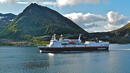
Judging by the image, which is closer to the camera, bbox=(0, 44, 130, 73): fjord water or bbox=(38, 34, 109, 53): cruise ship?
bbox=(0, 44, 130, 73): fjord water

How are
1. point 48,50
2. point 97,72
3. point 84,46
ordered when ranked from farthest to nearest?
point 84,46
point 48,50
point 97,72

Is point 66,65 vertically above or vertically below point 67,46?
below

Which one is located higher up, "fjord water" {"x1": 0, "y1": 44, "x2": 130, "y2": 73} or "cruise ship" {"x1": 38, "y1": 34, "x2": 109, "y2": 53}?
"cruise ship" {"x1": 38, "y1": 34, "x2": 109, "y2": 53}

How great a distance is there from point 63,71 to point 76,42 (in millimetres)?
86936

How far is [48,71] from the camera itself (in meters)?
62.6

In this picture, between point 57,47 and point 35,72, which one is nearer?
point 35,72

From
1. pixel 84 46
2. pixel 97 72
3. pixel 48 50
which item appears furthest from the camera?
Answer: pixel 84 46

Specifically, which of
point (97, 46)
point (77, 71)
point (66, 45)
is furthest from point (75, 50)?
point (77, 71)

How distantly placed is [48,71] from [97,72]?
14892 millimetres

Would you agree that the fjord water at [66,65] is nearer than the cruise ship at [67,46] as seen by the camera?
Yes

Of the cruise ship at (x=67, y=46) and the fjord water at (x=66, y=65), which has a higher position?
the cruise ship at (x=67, y=46)

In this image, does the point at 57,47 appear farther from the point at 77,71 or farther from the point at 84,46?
the point at 77,71

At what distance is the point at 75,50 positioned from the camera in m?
142

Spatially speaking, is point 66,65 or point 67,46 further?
point 67,46
